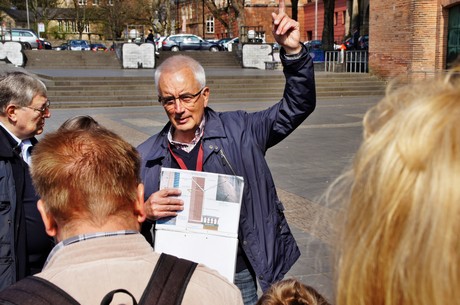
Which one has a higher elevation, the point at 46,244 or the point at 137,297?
the point at 137,297

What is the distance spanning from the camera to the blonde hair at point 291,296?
1.96 meters

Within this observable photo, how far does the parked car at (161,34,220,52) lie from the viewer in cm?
4684

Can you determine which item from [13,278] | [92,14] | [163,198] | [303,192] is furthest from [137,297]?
[92,14]

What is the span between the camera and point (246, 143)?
2910 mm

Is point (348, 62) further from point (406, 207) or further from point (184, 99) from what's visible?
point (406, 207)

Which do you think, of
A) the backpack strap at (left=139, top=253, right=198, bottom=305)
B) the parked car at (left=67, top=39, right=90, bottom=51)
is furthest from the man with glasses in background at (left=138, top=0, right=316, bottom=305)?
the parked car at (left=67, top=39, right=90, bottom=51)

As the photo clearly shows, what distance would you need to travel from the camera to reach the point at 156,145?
9.92 feet

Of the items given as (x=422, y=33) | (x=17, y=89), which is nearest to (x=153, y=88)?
(x=422, y=33)

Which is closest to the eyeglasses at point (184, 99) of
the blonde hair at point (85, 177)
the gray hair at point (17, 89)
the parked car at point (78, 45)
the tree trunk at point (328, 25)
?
the gray hair at point (17, 89)

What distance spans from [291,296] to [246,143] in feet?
3.52

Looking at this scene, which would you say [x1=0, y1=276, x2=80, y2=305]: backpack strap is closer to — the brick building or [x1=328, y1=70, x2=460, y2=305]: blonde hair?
[x1=328, y1=70, x2=460, y2=305]: blonde hair

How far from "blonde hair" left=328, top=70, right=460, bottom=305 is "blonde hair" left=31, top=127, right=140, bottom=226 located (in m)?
0.90

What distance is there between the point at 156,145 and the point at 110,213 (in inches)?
53.2

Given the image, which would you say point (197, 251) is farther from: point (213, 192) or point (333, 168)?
point (333, 168)
